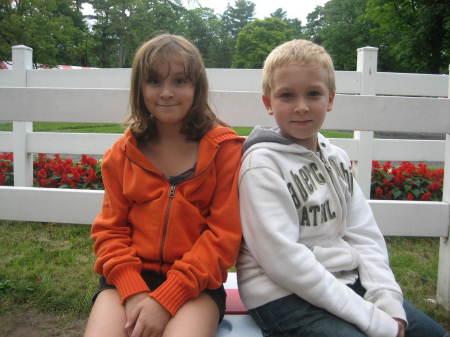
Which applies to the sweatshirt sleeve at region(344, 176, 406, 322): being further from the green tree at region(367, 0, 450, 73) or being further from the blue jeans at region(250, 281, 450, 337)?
the green tree at region(367, 0, 450, 73)

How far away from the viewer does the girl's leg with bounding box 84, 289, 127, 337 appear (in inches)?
58.4

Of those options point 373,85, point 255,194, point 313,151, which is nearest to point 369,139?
point 373,85

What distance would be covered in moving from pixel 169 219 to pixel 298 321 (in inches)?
23.3

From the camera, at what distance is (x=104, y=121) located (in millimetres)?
2303

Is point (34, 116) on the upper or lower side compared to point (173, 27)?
lower

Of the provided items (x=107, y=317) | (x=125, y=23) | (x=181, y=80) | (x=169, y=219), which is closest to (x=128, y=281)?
(x=107, y=317)

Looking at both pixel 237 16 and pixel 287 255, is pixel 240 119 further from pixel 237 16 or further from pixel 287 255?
pixel 237 16

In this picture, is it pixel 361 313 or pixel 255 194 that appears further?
pixel 255 194

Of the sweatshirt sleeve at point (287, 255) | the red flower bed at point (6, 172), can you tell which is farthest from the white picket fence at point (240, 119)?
the red flower bed at point (6, 172)

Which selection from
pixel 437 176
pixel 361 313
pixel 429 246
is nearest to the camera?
pixel 361 313

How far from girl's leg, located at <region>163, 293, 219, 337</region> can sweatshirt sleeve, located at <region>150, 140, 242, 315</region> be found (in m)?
0.03

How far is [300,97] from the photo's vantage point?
5.50ft

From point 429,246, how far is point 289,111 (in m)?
2.95

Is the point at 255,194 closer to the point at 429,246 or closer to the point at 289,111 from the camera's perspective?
the point at 289,111
